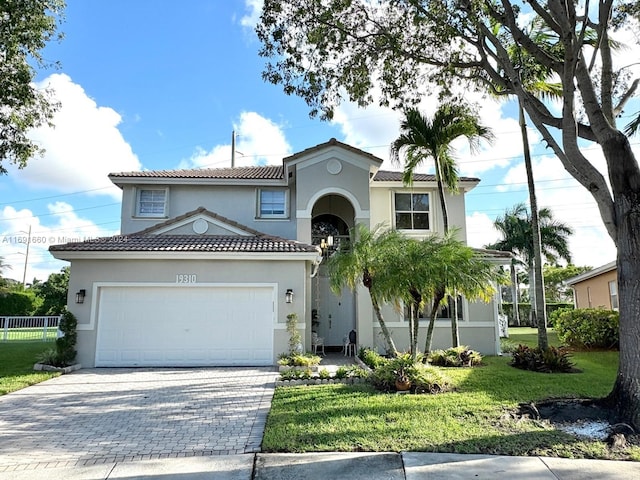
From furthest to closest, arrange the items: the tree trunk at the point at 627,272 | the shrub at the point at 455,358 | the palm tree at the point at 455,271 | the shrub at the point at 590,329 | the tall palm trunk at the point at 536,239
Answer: the shrub at the point at 590,329 < the tall palm trunk at the point at 536,239 < the shrub at the point at 455,358 < the palm tree at the point at 455,271 < the tree trunk at the point at 627,272

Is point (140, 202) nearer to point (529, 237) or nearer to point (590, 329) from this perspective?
point (590, 329)

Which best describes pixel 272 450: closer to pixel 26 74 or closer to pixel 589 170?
pixel 589 170

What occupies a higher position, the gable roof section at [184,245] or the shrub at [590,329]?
the gable roof section at [184,245]

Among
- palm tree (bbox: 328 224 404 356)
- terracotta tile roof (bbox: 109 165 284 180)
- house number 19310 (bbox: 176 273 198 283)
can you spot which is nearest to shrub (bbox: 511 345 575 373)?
palm tree (bbox: 328 224 404 356)

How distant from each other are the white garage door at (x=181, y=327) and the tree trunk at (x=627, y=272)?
30.0 ft

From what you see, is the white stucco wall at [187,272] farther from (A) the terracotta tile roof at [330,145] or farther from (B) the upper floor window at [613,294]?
(B) the upper floor window at [613,294]

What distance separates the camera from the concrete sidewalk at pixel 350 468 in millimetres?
5012

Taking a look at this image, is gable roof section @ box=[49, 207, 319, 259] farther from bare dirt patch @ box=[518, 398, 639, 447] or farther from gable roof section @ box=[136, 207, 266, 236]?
bare dirt patch @ box=[518, 398, 639, 447]

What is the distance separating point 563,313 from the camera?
1775cm

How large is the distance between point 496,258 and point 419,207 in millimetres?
3760

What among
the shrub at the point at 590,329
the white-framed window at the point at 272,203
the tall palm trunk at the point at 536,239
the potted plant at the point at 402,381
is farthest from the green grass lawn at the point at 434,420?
the white-framed window at the point at 272,203

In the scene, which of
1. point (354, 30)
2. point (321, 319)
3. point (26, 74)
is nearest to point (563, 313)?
point (321, 319)

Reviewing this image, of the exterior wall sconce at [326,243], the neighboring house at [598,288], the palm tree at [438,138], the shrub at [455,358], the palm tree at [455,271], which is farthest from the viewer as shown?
the neighboring house at [598,288]

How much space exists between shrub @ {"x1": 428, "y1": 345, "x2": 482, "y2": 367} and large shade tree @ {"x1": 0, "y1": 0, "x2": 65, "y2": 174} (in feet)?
46.9
